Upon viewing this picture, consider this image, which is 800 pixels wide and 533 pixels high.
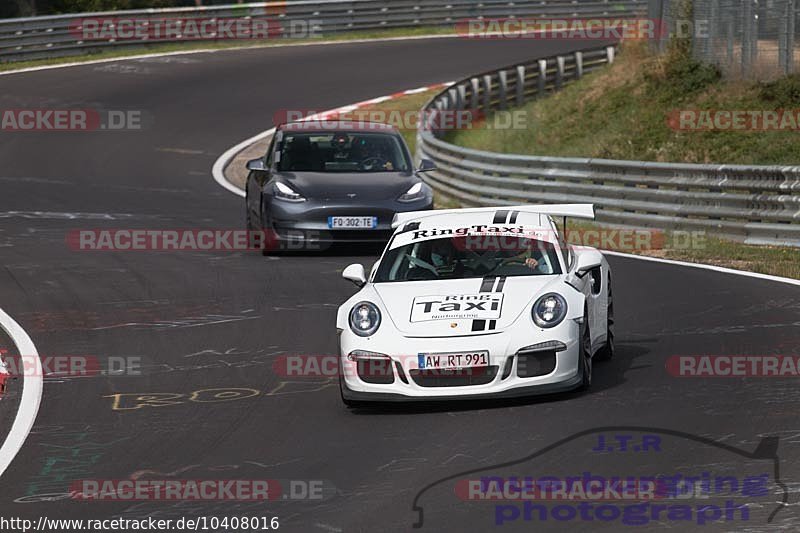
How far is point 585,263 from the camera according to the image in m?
10.4

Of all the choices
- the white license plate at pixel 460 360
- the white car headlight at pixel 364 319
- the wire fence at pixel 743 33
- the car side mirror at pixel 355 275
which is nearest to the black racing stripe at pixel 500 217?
the car side mirror at pixel 355 275

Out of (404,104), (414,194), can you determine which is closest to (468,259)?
(414,194)

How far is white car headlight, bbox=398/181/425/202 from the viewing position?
17.6 metres

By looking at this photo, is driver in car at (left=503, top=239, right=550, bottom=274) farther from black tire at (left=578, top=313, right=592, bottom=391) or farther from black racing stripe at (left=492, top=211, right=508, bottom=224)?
black tire at (left=578, top=313, right=592, bottom=391)

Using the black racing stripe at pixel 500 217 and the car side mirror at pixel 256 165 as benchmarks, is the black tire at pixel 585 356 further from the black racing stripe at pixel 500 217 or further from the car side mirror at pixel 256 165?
the car side mirror at pixel 256 165

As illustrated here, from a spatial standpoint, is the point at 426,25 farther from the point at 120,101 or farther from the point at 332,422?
the point at 332,422

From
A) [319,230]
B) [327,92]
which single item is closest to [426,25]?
[327,92]

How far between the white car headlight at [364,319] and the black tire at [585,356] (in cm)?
133

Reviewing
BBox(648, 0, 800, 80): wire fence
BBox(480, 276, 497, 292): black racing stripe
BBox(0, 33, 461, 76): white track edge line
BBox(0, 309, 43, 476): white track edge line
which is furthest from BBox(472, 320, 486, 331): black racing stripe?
BBox(0, 33, 461, 76): white track edge line

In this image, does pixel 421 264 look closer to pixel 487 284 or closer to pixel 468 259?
pixel 468 259

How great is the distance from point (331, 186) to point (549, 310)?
27.3 ft

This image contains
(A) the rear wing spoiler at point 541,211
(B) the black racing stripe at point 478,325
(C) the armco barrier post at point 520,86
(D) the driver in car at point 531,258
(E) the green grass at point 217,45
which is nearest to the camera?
(B) the black racing stripe at point 478,325

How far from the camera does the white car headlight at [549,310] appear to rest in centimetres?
966

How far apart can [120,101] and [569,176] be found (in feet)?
51.9
